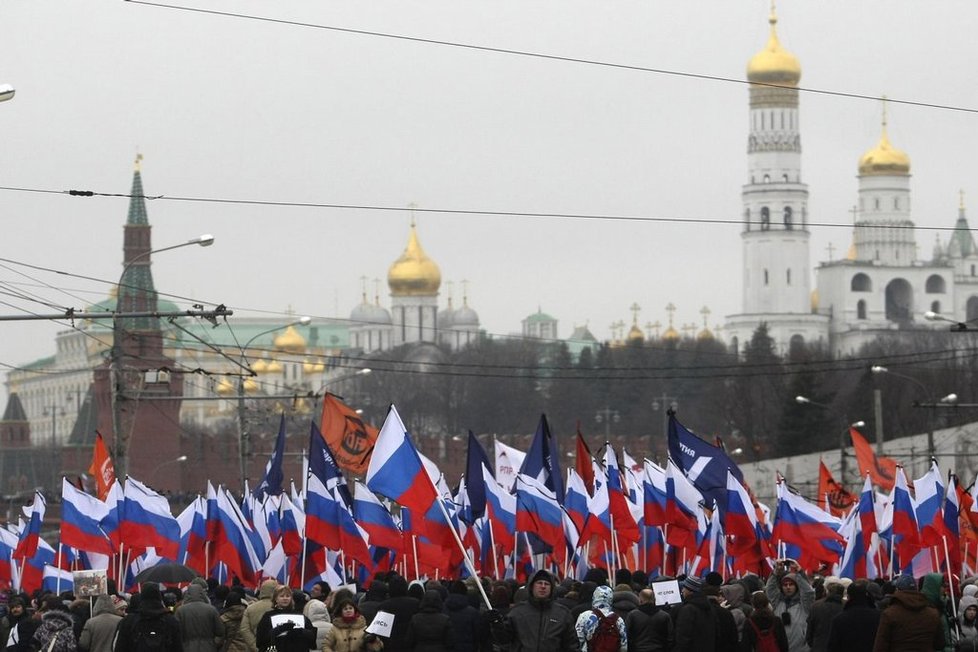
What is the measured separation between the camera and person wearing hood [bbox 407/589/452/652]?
15406mm

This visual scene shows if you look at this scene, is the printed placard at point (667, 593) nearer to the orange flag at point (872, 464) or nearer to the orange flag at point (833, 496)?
the orange flag at point (872, 464)

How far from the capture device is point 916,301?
512ft

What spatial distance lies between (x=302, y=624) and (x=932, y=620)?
3.71m

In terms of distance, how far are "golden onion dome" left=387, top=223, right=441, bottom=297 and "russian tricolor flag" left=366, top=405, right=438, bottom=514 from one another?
14831cm

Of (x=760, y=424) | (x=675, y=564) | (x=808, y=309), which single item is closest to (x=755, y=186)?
(x=808, y=309)

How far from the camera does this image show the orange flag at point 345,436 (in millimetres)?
33031

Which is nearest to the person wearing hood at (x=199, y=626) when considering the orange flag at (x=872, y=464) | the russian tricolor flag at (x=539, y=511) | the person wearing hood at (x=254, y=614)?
the person wearing hood at (x=254, y=614)

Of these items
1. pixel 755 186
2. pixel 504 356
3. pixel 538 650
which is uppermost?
pixel 755 186

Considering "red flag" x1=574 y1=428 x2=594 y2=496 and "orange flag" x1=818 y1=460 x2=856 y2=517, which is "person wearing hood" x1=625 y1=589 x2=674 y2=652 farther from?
"orange flag" x1=818 y1=460 x2=856 y2=517

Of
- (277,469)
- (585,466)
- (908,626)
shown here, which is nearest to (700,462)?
(585,466)

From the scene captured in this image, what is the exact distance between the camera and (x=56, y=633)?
16.7 meters

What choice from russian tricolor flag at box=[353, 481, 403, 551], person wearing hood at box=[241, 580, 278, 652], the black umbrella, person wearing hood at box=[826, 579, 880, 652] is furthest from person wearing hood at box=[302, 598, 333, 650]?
russian tricolor flag at box=[353, 481, 403, 551]

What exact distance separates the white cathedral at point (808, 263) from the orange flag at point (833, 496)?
367 ft

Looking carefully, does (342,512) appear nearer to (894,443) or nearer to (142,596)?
(142,596)
